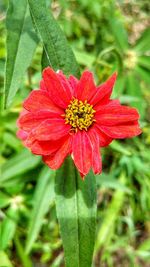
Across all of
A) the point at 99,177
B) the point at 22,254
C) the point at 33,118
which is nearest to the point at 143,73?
the point at 99,177

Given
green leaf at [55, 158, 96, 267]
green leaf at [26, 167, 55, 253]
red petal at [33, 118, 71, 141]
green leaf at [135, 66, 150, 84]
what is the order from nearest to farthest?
red petal at [33, 118, 71, 141], green leaf at [55, 158, 96, 267], green leaf at [26, 167, 55, 253], green leaf at [135, 66, 150, 84]

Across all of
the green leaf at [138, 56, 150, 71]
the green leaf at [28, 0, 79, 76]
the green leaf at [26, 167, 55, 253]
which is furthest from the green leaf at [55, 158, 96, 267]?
the green leaf at [138, 56, 150, 71]

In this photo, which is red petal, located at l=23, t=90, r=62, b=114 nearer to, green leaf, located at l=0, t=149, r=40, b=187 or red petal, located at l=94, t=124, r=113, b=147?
red petal, located at l=94, t=124, r=113, b=147

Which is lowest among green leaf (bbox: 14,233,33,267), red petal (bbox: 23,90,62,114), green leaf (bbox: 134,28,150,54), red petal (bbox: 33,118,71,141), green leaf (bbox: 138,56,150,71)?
green leaf (bbox: 14,233,33,267)

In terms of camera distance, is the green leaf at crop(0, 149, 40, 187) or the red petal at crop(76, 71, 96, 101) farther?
the green leaf at crop(0, 149, 40, 187)

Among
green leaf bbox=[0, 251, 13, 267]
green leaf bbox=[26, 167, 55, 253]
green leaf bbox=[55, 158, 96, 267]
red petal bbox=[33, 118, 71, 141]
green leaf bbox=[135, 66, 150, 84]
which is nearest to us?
red petal bbox=[33, 118, 71, 141]

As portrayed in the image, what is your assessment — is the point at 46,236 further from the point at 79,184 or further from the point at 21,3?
the point at 21,3

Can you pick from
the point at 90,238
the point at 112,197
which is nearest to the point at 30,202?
the point at 112,197
